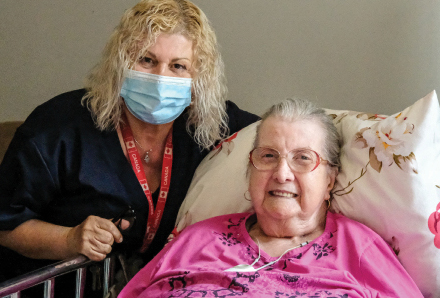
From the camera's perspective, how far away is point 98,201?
153cm

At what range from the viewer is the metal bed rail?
3.52 ft

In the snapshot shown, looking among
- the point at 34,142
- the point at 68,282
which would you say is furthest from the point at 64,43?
the point at 68,282

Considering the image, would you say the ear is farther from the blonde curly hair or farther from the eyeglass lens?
the blonde curly hair

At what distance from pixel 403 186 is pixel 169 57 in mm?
876

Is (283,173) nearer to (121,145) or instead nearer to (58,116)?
(121,145)

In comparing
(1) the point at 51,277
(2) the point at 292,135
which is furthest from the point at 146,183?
(2) the point at 292,135

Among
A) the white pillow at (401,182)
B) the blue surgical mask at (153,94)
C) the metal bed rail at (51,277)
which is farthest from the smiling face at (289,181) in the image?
the metal bed rail at (51,277)

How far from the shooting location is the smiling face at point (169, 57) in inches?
59.6

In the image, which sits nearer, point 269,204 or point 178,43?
point 269,204

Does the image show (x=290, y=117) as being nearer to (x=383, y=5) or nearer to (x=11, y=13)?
(x=383, y=5)

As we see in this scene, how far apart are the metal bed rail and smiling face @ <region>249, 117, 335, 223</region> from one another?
1.82 feet

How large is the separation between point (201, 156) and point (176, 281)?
638mm

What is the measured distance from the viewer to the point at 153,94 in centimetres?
151

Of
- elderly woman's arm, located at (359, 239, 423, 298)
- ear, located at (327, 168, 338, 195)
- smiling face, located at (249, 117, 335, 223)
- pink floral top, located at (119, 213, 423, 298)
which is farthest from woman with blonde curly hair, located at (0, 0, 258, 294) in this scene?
elderly woman's arm, located at (359, 239, 423, 298)
